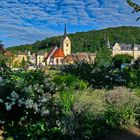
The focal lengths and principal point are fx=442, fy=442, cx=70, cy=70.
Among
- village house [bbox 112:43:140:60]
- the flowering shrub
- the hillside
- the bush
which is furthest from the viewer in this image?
the hillside

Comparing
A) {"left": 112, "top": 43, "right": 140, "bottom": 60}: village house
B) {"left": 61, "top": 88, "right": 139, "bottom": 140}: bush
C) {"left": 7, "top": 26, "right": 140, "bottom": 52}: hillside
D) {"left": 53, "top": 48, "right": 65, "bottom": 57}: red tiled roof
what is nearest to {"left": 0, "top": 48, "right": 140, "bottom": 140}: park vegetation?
{"left": 61, "top": 88, "right": 139, "bottom": 140}: bush

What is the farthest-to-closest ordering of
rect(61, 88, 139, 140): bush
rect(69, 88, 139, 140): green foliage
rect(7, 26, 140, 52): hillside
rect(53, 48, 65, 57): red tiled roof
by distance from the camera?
rect(7, 26, 140, 52): hillside < rect(53, 48, 65, 57): red tiled roof < rect(69, 88, 139, 140): green foliage < rect(61, 88, 139, 140): bush

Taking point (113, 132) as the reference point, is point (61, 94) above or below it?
above

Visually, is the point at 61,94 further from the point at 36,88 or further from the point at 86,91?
the point at 86,91

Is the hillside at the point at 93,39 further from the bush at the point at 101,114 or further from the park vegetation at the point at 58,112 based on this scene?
the park vegetation at the point at 58,112

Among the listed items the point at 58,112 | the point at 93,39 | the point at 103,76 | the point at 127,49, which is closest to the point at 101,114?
the point at 58,112

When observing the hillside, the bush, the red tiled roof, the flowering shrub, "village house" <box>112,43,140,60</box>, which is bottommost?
the bush

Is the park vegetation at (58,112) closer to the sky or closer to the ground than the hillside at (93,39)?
closer to the ground

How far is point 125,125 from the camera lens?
1176 centimetres

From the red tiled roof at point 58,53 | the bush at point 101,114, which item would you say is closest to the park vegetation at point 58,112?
the bush at point 101,114

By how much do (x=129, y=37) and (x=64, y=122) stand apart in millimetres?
178594

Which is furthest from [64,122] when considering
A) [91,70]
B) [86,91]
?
[91,70]

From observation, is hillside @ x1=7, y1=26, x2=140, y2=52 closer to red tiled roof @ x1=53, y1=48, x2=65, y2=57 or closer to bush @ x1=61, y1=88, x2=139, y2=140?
red tiled roof @ x1=53, y1=48, x2=65, y2=57

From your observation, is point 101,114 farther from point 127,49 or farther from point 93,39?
point 93,39
